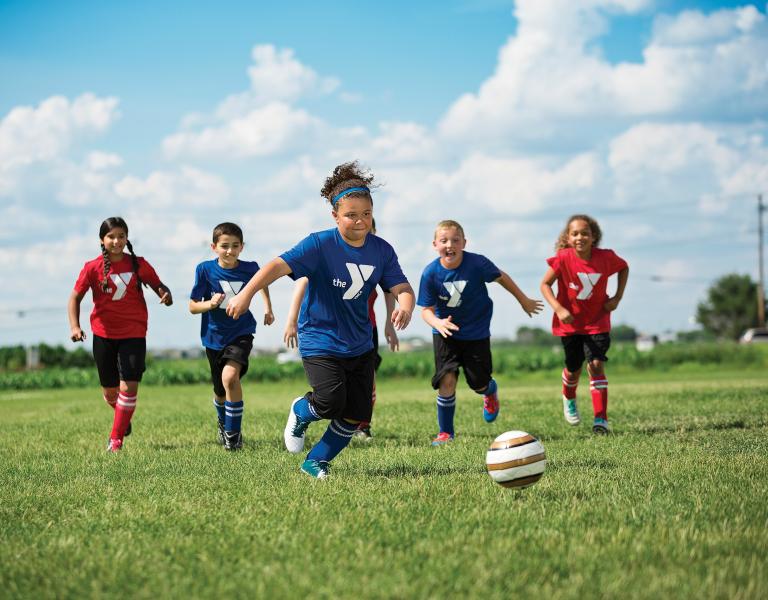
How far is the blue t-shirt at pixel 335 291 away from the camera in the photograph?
23.0ft

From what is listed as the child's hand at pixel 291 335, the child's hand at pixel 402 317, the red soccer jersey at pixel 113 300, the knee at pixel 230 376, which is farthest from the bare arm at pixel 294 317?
the red soccer jersey at pixel 113 300

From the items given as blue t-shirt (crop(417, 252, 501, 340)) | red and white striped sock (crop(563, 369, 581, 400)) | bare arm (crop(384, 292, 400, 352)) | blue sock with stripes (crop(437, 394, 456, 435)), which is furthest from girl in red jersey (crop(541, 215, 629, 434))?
bare arm (crop(384, 292, 400, 352))

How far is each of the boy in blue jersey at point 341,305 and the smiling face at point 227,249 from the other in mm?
2625

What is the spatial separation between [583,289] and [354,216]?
4733mm

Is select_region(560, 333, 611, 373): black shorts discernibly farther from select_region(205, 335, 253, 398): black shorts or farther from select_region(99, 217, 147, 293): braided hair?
select_region(99, 217, 147, 293): braided hair

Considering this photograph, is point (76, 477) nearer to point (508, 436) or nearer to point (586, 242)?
point (508, 436)

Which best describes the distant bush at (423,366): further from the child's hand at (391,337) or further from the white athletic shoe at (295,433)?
the white athletic shoe at (295,433)

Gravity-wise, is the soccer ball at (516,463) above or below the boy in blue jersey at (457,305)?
below

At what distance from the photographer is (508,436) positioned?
245 inches

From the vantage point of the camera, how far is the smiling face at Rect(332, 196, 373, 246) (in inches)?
277

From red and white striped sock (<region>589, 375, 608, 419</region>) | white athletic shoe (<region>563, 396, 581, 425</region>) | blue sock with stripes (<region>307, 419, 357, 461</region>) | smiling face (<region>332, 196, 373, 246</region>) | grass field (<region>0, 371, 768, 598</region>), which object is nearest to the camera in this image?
grass field (<region>0, 371, 768, 598</region>)

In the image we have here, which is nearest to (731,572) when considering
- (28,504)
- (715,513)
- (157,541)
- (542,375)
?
(715,513)

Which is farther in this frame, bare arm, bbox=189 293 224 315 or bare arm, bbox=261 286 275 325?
bare arm, bbox=261 286 275 325

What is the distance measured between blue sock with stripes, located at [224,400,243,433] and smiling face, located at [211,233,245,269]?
1.52 meters
